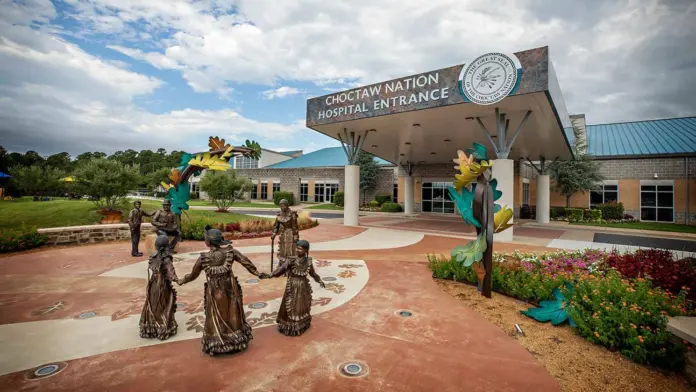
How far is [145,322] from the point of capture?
14.1 feet

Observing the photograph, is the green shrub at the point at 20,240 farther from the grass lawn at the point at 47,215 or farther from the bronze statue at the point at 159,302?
the bronze statue at the point at 159,302

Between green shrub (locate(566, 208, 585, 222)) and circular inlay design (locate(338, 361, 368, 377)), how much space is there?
2591 cm

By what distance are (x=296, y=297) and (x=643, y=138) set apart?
33607 millimetres

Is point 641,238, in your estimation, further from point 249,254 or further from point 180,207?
point 180,207

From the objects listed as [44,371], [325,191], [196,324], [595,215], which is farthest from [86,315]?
[325,191]

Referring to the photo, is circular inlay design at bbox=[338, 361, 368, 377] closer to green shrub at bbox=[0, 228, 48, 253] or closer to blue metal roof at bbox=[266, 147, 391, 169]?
green shrub at bbox=[0, 228, 48, 253]

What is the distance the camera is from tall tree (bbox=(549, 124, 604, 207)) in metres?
23.8

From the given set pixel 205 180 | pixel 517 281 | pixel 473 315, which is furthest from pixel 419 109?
pixel 205 180

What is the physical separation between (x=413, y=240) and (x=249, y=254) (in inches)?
280

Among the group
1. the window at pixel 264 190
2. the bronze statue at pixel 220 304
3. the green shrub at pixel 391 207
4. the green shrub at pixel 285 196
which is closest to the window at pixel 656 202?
the green shrub at pixel 391 207

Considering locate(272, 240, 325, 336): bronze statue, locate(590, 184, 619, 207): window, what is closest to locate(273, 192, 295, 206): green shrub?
locate(590, 184, 619, 207): window

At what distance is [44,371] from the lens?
3443 mm

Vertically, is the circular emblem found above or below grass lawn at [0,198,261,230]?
above

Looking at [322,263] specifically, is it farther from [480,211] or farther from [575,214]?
[575,214]
